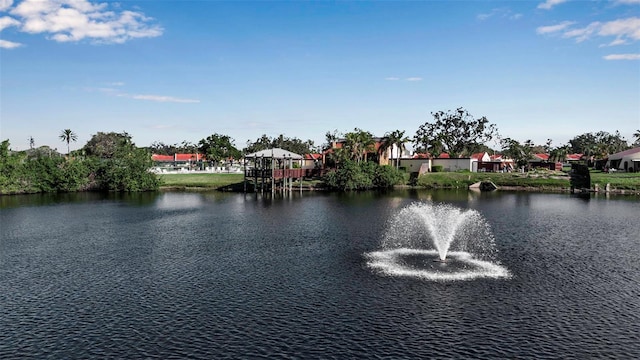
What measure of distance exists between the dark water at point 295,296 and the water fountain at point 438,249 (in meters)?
1.40

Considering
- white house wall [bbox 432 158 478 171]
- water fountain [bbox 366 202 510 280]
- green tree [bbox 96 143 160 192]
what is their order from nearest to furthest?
1. water fountain [bbox 366 202 510 280]
2. green tree [bbox 96 143 160 192]
3. white house wall [bbox 432 158 478 171]

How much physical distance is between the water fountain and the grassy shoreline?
50929 mm

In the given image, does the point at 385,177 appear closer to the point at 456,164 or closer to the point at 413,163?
the point at 413,163

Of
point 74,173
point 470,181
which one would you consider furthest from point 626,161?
point 74,173

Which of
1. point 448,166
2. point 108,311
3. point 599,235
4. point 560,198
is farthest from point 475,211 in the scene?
point 448,166

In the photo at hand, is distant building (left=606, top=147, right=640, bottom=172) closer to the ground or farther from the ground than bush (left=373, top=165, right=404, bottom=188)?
farther from the ground

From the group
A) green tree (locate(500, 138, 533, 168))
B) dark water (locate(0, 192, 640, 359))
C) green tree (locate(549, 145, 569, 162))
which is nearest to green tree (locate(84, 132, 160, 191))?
dark water (locate(0, 192, 640, 359))

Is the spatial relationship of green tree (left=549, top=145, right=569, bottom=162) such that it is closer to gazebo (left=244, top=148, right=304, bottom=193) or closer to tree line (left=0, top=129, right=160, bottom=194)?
gazebo (left=244, top=148, right=304, bottom=193)

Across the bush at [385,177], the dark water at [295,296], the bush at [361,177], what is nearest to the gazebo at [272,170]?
the bush at [361,177]

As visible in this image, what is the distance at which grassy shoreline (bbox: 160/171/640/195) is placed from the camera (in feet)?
350

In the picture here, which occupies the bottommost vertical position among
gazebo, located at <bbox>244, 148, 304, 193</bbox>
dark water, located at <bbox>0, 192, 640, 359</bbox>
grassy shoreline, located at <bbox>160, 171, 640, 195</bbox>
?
dark water, located at <bbox>0, 192, 640, 359</bbox>

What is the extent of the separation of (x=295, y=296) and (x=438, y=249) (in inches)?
716

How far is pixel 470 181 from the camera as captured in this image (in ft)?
376

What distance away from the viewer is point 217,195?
99.2 metres
